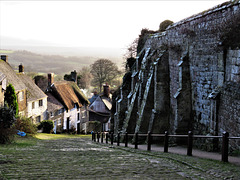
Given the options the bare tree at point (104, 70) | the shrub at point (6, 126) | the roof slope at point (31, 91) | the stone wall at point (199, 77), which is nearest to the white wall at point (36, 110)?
the roof slope at point (31, 91)

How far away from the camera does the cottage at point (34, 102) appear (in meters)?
36.7

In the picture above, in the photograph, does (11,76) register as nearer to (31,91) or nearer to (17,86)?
(17,86)

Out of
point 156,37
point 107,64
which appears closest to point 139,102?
point 156,37

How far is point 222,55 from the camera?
11.3m

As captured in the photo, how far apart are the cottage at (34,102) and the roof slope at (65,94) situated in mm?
3316

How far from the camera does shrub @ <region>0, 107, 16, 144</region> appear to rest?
15765 mm

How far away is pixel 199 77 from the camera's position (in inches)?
545

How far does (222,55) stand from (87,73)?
250 ft

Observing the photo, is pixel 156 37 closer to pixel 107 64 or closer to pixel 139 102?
pixel 139 102

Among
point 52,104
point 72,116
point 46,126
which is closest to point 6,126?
point 46,126

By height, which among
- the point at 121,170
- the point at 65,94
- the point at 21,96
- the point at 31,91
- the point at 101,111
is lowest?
the point at 101,111

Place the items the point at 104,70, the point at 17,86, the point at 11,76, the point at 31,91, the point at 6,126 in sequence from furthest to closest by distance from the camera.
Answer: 1. the point at 104,70
2. the point at 31,91
3. the point at 11,76
4. the point at 17,86
5. the point at 6,126

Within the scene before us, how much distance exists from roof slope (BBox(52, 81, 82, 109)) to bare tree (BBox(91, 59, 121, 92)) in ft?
67.7

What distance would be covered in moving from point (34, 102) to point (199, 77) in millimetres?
27964
